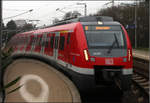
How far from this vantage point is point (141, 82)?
928 cm

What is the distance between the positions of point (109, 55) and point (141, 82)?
2249 millimetres

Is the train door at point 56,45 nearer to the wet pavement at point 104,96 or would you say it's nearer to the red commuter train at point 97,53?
the red commuter train at point 97,53

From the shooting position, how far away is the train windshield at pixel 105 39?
27.4ft

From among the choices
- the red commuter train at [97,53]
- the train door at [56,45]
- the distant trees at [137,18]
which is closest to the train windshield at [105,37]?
the red commuter train at [97,53]

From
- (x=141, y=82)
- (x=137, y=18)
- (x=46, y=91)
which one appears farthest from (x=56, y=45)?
(x=137, y=18)

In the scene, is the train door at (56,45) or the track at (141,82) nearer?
the track at (141,82)

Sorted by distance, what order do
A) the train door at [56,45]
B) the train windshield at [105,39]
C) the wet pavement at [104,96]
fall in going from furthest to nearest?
the train door at [56,45] → the train windshield at [105,39] → the wet pavement at [104,96]

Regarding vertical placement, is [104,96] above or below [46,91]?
below

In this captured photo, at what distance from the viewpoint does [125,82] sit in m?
7.75

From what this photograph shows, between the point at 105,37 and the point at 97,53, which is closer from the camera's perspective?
the point at 97,53

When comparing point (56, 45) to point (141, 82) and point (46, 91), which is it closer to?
point (46, 91)

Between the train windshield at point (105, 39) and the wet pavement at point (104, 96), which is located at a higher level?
the train windshield at point (105, 39)

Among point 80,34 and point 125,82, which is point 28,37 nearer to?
point 80,34

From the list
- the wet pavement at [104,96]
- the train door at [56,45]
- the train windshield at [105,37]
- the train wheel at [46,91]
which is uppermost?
the train windshield at [105,37]
